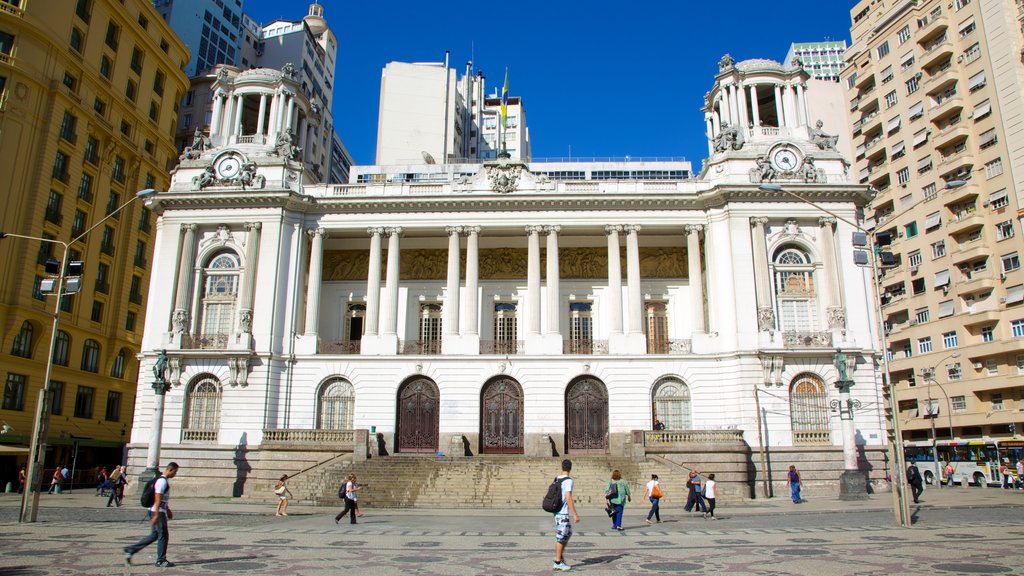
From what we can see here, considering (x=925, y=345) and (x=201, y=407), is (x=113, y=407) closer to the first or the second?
(x=201, y=407)

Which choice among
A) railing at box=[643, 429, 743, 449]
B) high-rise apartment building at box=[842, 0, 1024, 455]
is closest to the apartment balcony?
high-rise apartment building at box=[842, 0, 1024, 455]

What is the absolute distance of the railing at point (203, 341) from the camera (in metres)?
36.0

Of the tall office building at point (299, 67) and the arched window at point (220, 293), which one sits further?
the tall office building at point (299, 67)

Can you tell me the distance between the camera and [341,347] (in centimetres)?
3884

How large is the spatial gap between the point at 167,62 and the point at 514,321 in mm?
35496

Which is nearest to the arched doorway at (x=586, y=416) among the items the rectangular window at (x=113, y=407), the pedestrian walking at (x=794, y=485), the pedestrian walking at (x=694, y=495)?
the pedestrian walking at (x=794, y=485)

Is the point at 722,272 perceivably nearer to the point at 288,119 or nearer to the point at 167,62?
the point at 288,119

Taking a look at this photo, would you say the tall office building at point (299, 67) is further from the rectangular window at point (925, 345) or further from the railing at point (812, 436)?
the rectangular window at point (925, 345)

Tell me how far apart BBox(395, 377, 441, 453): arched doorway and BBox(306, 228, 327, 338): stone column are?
5.71m

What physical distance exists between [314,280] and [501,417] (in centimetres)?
1201

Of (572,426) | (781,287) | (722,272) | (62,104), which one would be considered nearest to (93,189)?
(62,104)

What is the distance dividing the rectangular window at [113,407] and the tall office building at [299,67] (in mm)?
25415

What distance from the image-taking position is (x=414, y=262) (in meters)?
41.7

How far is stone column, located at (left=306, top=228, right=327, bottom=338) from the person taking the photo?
37.5 metres
